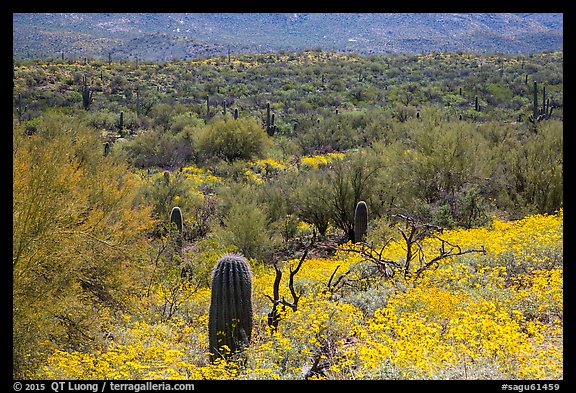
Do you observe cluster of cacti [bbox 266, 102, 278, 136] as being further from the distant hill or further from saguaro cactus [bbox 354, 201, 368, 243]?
the distant hill

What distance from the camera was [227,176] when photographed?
24.8 meters

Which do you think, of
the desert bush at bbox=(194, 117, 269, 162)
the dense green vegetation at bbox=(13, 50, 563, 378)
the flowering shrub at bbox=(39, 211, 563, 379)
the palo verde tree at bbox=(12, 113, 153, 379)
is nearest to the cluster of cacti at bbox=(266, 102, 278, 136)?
the dense green vegetation at bbox=(13, 50, 563, 378)

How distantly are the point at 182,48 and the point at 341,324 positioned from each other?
105 meters

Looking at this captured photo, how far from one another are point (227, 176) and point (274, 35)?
372ft

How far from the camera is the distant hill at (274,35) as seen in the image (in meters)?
98.1

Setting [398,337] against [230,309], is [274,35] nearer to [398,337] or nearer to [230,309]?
[230,309]

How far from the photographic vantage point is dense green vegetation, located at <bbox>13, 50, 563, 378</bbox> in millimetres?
6359

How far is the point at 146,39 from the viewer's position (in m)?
112

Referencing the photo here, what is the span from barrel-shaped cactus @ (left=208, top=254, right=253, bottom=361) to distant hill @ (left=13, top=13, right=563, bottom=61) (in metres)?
80.3

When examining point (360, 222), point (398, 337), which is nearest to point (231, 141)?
point (360, 222)
